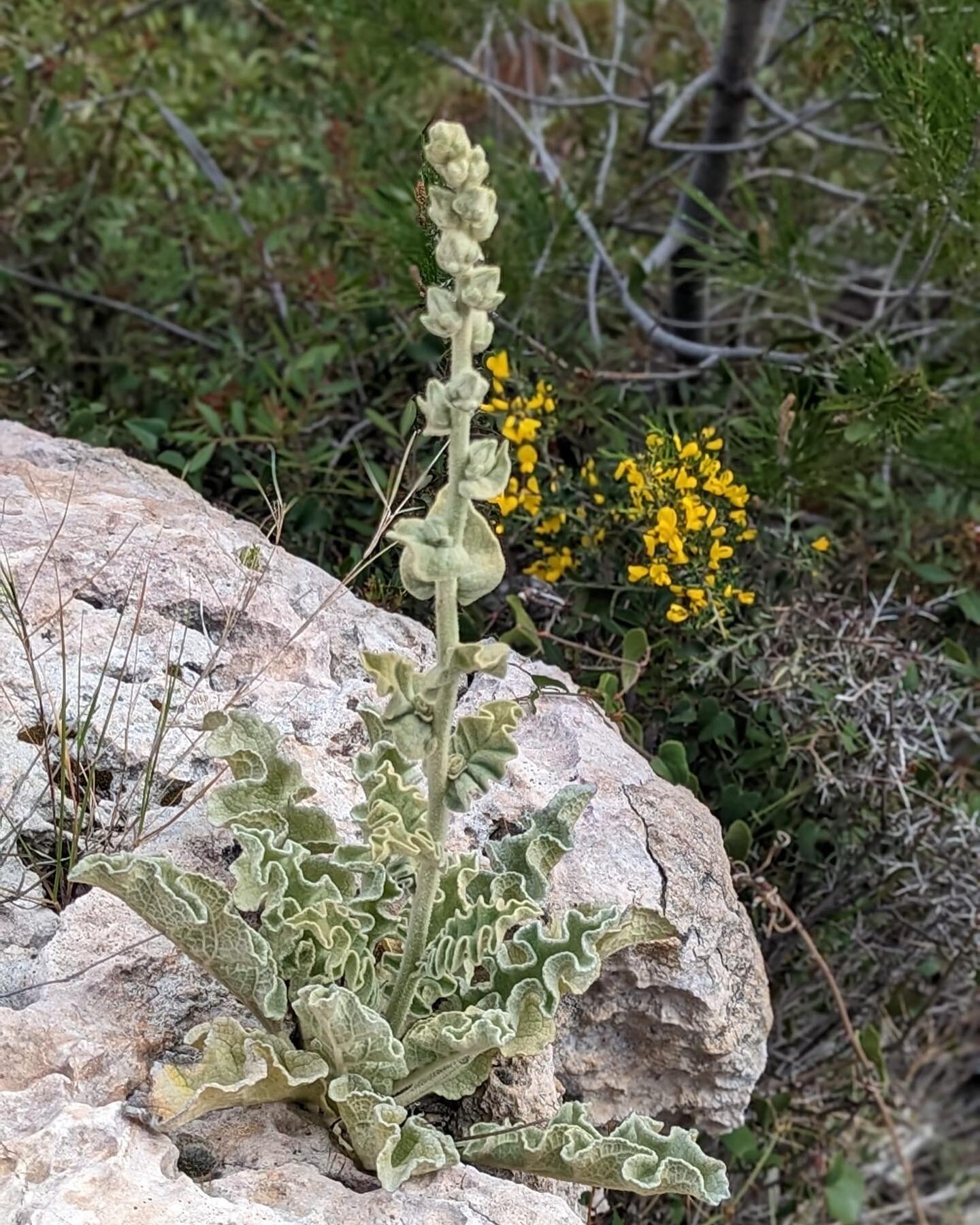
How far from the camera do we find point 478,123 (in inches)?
167

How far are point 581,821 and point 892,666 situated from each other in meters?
1.00

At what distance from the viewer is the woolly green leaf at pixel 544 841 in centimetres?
163

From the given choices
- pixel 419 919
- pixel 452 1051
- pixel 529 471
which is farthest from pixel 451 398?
pixel 529 471

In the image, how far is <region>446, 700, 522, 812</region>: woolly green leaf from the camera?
137 cm

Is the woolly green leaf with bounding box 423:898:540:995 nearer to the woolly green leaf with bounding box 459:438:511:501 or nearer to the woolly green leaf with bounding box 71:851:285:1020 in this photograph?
the woolly green leaf with bounding box 71:851:285:1020

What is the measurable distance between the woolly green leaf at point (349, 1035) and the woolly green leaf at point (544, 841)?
0.26 meters

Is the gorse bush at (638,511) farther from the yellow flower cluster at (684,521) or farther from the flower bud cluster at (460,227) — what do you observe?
the flower bud cluster at (460,227)

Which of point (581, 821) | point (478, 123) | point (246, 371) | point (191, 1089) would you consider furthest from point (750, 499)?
point (478, 123)

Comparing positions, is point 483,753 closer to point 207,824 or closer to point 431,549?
point 431,549

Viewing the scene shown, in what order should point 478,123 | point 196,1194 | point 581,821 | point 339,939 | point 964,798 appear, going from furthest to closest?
1. point 478,123
2. point 964,798
3. point 581,821
4. point 339,939
5. point 196,1194

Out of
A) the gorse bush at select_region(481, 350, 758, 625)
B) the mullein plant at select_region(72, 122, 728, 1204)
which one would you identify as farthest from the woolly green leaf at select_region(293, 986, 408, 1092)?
the gorse bush at select_region(481, 350, 758, 625)

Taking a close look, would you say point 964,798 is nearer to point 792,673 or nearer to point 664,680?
point 792,673

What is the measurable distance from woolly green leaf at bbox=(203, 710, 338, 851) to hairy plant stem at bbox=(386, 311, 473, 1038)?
19 cm

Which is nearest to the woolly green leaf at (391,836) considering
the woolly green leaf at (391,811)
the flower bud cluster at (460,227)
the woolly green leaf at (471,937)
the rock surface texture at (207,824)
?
the woolly green leaf at (391,811)
